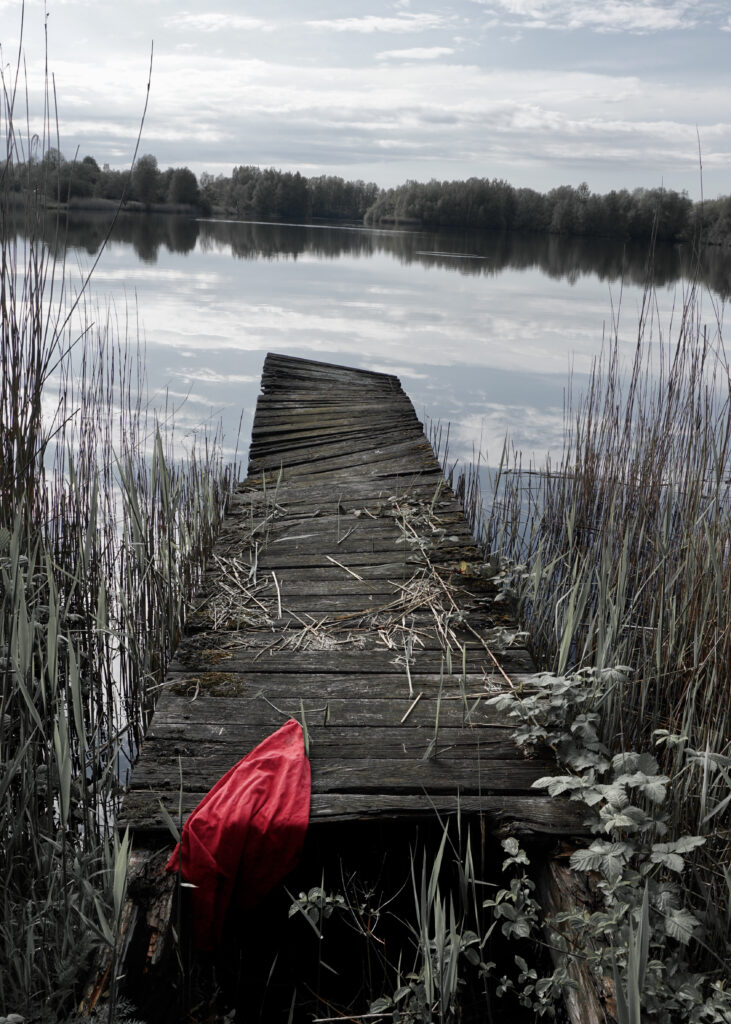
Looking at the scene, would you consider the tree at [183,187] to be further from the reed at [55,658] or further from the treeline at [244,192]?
the reed at [55,658]

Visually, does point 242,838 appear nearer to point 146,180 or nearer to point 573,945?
point 573,945

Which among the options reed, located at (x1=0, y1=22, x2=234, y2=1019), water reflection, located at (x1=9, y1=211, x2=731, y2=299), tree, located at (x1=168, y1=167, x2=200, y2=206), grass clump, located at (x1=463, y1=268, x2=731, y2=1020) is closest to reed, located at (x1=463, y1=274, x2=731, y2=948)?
grass clump, located at (x1=463, y1=268, x2=731, y2=1020)

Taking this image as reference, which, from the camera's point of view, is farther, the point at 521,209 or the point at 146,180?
the point at 521,209

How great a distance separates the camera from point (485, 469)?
5.68m

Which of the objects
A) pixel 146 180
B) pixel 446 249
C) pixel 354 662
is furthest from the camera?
pixel 146 180

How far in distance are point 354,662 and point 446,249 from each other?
25255 mm

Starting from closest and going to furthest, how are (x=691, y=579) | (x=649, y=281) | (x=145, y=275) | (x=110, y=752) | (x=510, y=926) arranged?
(x=510, y=926)
(x=691, y=579)
(x=110, y=752)
(x=649, y=281)
(x=145, y=275)

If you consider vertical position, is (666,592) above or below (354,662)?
above

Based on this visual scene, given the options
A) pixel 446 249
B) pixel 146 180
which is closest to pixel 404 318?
pixel 446 249

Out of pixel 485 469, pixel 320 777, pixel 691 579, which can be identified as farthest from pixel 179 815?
pixel 485 469

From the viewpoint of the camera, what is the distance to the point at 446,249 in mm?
25625

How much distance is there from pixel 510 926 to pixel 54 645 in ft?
3.04

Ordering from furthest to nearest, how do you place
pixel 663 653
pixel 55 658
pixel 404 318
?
pixel 404 318, pixel 663 653, pixel 55 658

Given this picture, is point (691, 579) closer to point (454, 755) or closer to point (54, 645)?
point (454, 755)
